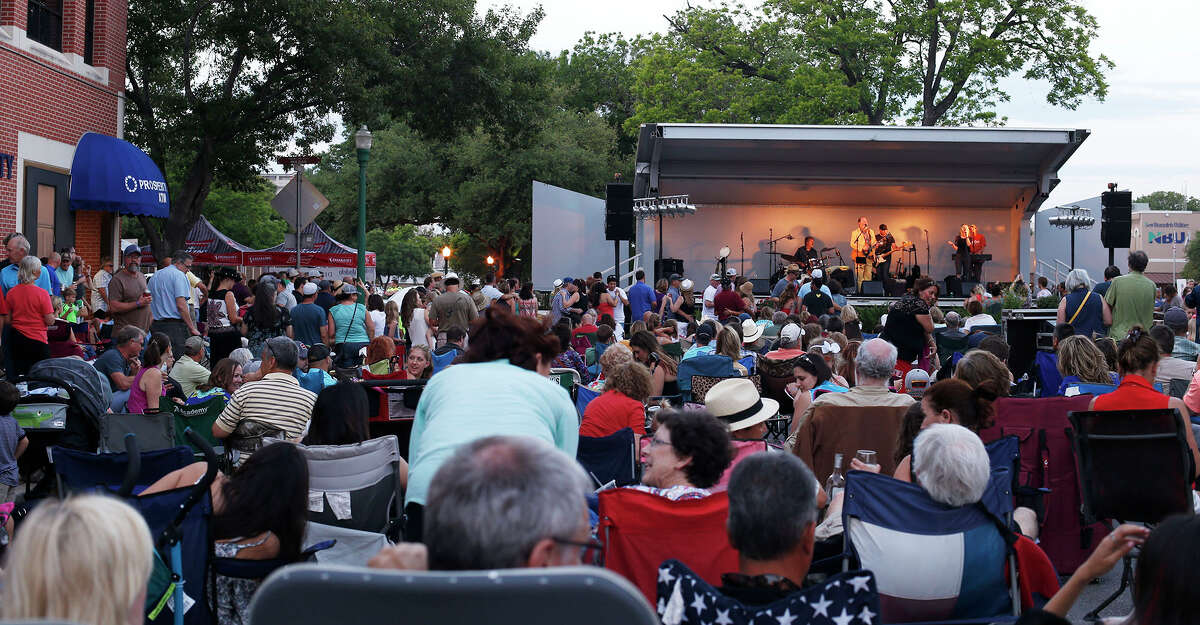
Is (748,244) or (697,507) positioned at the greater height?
(748,244)

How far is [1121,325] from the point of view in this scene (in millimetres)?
10672

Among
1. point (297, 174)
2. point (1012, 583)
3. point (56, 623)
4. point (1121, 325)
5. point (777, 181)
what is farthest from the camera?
point (777, 181)

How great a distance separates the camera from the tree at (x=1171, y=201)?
11900 centimetres

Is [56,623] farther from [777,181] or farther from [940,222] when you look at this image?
[940,222]

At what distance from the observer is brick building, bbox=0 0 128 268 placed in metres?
13.1

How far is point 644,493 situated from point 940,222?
2498 cm

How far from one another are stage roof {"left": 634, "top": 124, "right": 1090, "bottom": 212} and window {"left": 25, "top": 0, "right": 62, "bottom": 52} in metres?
10.2

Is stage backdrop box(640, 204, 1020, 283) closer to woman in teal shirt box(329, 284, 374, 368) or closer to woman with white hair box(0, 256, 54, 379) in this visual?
woman in teal shirt box(329, 284, 374, 368)

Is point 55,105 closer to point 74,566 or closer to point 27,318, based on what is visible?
point 27,318

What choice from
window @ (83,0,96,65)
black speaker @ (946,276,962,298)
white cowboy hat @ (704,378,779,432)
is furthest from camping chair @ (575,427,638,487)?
black speaker @ (946,276,962,298)

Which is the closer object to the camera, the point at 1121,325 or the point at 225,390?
the point at 225,390

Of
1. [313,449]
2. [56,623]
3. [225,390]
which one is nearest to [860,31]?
[225,390]

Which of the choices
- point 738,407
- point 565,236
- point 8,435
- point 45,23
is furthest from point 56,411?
point 565,236

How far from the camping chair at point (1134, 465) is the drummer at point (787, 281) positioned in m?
11.2
